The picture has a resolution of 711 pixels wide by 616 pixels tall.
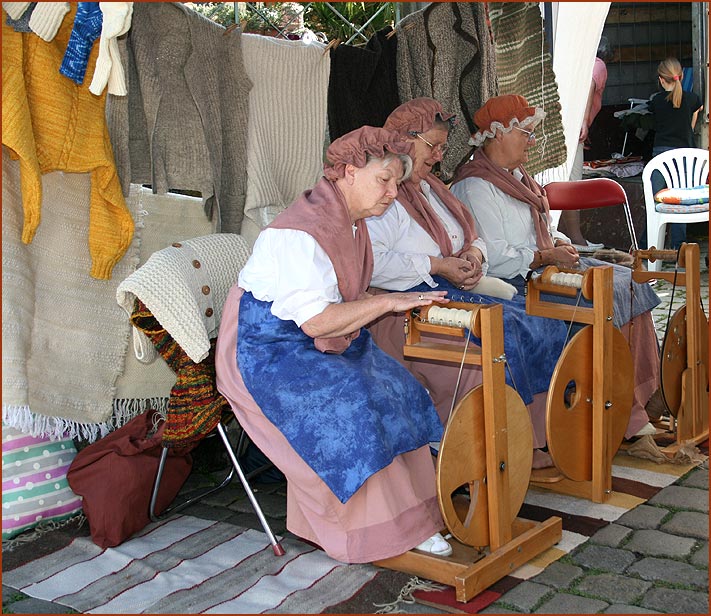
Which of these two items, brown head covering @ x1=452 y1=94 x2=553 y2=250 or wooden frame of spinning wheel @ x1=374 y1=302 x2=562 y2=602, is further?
brown head covering @ x1=452 y1=94 x2=553 y2=250

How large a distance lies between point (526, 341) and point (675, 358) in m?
0.70

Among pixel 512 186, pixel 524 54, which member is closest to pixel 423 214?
pixel 512 186

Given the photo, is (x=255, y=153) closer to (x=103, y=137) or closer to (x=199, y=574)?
(x=103, y=137)

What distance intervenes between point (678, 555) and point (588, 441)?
1.72ft

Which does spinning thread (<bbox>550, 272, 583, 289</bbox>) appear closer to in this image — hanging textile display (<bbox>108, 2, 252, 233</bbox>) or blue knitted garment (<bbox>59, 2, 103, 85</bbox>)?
hanging textile display (<bbox>108, 2, 252, 233</bbox>)

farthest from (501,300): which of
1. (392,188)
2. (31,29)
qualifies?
(31,29)

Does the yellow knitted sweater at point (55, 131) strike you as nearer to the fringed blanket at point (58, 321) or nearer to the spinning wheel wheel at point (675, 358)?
the fringed blanket at point (58, 321)

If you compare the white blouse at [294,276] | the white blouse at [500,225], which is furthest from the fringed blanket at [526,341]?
the white blouse at [294,276]

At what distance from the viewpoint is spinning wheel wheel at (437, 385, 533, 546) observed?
2.58 m

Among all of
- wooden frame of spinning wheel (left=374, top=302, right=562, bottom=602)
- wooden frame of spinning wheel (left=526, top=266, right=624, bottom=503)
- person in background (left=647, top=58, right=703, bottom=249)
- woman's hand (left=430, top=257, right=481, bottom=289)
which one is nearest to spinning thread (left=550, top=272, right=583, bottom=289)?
wooden frame of spinning wheel (left=526, top=266, right=624, bottom=503)

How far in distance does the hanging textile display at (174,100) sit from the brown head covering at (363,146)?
792 mm

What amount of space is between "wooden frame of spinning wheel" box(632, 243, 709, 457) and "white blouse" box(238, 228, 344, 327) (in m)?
1.66

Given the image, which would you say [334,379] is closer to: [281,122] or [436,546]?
[436,546]

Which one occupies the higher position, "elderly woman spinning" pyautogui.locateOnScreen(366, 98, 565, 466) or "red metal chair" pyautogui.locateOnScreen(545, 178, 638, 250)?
"red metal chair" pyautogui.locateOnScreen(545, 178, 638, 250)
